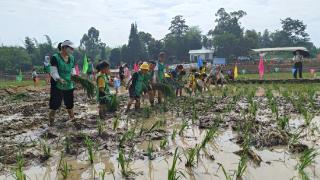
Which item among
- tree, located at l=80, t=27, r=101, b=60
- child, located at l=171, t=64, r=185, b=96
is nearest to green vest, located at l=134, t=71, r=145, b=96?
child, located at l=171, t=64, r=185, b=96

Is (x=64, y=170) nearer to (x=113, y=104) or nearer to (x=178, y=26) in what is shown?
(x=113, y=104)

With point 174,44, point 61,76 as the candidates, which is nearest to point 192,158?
point 61,76

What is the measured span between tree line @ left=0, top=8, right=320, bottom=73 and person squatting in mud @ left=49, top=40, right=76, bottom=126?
141ft

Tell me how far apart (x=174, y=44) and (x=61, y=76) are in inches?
2179

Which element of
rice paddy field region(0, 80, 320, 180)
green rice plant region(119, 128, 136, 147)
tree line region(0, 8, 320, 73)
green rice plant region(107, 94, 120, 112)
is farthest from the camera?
tree line region(0, 8, 320, 73)

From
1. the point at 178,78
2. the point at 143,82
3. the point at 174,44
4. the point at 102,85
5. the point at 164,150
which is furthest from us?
the point at 174,44

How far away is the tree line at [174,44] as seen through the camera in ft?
168

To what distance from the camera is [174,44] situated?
61.9m

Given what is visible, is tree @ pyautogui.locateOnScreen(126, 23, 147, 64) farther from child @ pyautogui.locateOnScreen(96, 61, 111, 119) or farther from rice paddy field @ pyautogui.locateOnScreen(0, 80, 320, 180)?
rice paddy field @ pyautogui.locateOnScreen(0, 80, 320, 180)

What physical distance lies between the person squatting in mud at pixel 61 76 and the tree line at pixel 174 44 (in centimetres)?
4308

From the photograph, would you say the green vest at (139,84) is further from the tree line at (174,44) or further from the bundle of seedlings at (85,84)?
the tree line at (174,44)

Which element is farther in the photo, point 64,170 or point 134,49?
point 134,49

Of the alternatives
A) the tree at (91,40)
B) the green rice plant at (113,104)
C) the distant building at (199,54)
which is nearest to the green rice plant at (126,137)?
the green rice plant at (113,104)

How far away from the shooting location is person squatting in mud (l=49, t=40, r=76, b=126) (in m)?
6.97
